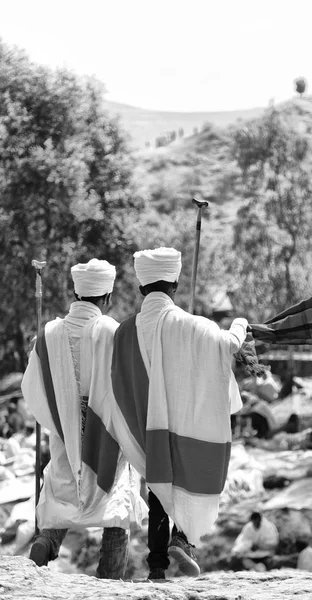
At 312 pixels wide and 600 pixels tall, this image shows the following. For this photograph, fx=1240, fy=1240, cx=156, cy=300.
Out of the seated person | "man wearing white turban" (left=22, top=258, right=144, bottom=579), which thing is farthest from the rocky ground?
the seated person

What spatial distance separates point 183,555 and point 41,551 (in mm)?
718

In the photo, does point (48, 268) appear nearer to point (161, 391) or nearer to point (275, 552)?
point (275, 552)

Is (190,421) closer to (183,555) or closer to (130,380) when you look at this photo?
(130,380)

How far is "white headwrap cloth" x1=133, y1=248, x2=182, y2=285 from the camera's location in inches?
243

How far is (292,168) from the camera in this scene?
34.6 m

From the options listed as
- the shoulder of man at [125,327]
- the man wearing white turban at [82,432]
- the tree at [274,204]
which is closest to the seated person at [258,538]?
the man wearing white turban at [82,432]

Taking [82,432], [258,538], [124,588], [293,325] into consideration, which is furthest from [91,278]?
[258,538]

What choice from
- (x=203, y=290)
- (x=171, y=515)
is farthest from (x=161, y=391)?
(x=203, y=290)

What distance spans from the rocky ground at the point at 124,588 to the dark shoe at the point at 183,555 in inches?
9.3

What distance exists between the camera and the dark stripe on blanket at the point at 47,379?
253 inches

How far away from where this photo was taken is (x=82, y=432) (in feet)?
20.9

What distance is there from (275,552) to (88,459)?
823 centimetres

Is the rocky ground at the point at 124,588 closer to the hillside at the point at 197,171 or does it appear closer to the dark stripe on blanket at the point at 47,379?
the dark stripe on blanket at the point at 47,379

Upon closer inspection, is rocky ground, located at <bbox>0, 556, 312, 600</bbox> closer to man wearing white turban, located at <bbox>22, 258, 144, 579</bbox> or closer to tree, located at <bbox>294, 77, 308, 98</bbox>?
man wearing white turban, located at <bbox>22, 258, 144, 579</bbox>
